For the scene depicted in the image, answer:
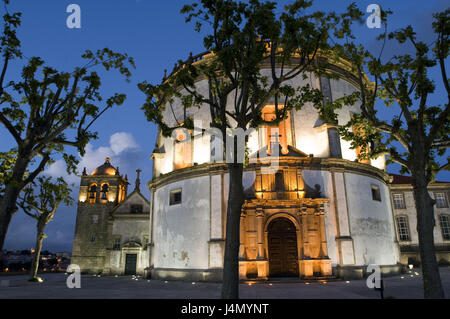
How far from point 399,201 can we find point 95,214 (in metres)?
36.1

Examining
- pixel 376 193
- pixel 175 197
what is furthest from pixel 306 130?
pixel 175 197

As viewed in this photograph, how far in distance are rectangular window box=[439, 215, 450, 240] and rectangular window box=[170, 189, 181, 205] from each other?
31410mm

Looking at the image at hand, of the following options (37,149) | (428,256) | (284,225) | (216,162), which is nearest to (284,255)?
(284,225)

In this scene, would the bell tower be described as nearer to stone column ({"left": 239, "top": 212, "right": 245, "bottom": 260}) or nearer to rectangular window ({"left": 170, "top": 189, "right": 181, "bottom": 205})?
rectangular window ({"left": 170, "top": 189, "right": 181, "bottom": 205})

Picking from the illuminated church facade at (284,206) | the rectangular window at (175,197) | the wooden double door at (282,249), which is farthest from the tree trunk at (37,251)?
the wooden double door at (282,249)

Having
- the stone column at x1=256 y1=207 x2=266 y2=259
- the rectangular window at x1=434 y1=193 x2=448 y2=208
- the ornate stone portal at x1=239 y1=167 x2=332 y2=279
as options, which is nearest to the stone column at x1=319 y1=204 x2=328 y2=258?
the ornate stone portal at x1=239 y1=167 x2=332 y2=279

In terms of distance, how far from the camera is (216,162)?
71.7ft

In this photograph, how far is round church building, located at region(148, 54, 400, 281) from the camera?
19.5 metres

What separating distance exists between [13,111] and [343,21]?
44.3ft

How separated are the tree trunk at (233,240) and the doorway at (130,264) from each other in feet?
86.1

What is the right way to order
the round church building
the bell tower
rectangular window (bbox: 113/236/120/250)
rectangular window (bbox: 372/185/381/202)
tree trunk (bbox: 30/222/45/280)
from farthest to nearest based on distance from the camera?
the bell tower < rectangular window (bbox: 113/236/120/250) < tree trunk (bbox: 30/222/45/280) < rectangular window (bbox: 372/185/381/202) < the round church building

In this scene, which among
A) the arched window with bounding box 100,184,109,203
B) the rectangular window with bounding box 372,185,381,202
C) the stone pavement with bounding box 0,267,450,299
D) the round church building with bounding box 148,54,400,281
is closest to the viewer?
the stone pavement with bounding box 0,267,450,299
